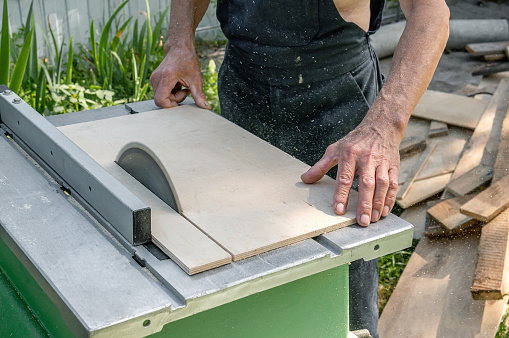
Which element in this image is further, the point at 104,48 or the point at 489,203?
the point at 104,48

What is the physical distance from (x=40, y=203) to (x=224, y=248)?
0.52 metres

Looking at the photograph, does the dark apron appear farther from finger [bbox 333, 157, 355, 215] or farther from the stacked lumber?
the stacked lumber

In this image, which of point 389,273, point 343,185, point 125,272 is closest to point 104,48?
point 389,273

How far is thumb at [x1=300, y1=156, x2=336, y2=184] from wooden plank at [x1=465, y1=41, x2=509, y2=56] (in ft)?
16.1

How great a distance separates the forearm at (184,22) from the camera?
8.66 ft

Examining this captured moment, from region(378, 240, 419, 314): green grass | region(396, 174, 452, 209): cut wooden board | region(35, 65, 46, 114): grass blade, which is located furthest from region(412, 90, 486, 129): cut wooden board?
region(35, 65, 46, 114): grass blade

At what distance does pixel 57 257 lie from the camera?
144cm

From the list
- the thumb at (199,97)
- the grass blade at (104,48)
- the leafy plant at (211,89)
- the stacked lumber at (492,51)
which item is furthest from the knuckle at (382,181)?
the stacked lumber at (492,51)

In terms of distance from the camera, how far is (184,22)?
270cm

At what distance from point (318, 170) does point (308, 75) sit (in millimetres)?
664

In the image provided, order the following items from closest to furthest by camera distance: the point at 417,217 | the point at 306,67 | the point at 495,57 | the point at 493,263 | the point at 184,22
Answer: the point at 306,67 → the point at 184,22 → the point at 493,263 → the point at 417,217 → the point at 495,57

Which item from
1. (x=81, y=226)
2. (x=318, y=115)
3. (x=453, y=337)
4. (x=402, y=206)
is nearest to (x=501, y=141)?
(x=402, y=206)

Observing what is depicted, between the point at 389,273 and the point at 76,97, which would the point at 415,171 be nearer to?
the point at 389,273

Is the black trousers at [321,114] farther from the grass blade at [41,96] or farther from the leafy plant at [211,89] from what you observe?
the leafy plant at [211,89]
